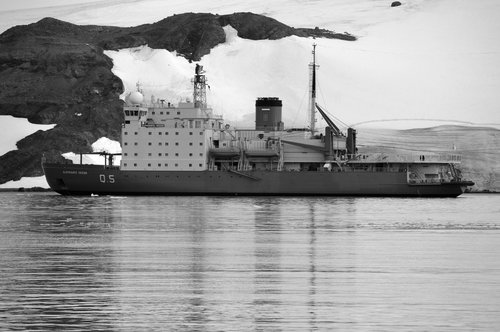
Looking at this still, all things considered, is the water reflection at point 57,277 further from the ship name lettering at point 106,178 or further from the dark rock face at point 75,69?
the dark rock face at point 75,69

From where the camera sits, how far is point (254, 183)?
2601 inches

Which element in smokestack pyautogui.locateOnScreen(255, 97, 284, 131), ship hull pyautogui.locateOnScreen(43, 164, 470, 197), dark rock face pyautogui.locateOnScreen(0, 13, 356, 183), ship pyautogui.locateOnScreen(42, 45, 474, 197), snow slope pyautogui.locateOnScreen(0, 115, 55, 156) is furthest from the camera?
snow slope pyautogui.locateOnScreen(0, 115, 55, 156)

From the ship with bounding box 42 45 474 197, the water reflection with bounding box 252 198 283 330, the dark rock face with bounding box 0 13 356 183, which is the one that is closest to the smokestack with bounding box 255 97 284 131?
the ship with bounding box 42 45 474 197

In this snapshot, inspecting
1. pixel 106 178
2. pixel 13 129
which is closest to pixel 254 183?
pixel 106 178

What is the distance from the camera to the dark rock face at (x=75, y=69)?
84875mm

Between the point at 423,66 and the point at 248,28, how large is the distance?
1736cm

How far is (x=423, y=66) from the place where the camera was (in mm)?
112688

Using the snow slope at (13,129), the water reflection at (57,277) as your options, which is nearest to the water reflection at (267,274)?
the water reflection at (57,277)

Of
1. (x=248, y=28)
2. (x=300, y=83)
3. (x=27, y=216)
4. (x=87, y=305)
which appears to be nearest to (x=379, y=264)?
(x=87, y=305)

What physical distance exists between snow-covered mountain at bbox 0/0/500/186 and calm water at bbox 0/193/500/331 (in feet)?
199

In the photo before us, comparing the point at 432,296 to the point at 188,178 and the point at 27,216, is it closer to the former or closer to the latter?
the point at 27,216

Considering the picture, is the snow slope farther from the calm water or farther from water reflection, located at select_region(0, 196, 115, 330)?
water reflection, located at select_region(0, 196, 115, 330)

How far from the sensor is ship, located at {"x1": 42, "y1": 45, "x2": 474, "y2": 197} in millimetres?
65500

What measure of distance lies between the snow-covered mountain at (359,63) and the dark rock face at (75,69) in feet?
5.30
